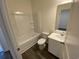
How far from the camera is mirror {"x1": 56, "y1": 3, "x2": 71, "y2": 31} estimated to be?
2126 millimetres

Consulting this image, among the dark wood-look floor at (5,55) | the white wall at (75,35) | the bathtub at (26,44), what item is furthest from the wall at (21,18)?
the white wall at (75,35)

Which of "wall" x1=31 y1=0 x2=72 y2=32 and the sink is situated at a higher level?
"wall" x1=31 y1=0 x2=72 y2=32

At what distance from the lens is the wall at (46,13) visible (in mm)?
2472

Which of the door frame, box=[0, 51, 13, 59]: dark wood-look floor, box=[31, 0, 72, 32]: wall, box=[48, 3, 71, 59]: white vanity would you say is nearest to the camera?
the door frame

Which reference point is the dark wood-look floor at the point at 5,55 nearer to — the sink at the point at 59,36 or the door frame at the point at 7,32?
the door frame at the point at 7,32

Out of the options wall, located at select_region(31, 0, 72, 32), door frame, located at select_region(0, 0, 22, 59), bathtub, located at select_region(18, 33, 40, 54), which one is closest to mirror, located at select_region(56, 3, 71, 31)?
wall, located at select_region(31, 0, 72, 32)

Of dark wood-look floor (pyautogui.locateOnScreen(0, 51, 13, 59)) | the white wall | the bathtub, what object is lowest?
the bathtub

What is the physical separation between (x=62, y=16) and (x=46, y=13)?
0.75 metres

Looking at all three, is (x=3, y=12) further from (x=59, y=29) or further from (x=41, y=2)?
(x=41, y=2)

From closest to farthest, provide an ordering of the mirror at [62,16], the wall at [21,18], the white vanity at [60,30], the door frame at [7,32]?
the door frame at [7,32]
the white vanity at [60,30]
the mirror at [62,16]
the wall at [21,18]

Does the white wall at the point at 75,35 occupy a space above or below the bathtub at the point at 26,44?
above

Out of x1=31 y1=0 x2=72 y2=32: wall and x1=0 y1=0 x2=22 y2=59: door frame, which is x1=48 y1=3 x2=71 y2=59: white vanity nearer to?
x1=31 y1=0 x2=72 y2=32: wall

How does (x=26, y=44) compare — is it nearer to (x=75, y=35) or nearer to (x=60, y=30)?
(x=60, y=30)

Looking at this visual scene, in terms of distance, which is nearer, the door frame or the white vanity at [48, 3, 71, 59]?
the door frame
